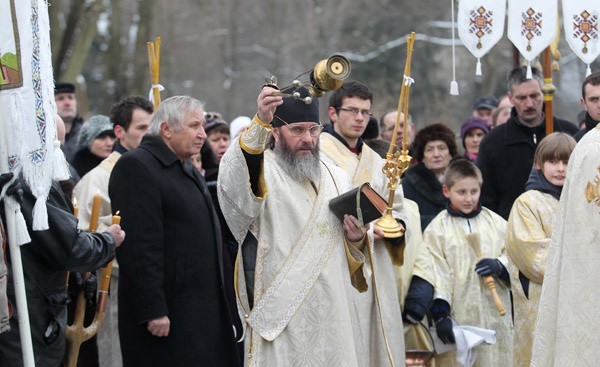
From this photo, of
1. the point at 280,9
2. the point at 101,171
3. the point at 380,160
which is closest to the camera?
the point at 380,160

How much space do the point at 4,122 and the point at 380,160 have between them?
287 cm

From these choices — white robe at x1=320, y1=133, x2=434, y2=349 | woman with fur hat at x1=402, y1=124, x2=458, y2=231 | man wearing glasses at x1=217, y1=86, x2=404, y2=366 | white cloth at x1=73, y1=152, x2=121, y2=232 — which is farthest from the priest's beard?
woman with fur hat at x1=402, y1=124, x2=458, y2=231

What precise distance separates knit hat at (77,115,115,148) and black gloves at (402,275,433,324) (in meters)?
2.93

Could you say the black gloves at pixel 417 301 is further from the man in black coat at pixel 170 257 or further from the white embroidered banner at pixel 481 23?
the white embroidered banner at pixel 481 23

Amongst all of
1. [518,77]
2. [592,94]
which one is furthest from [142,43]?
[592,94]

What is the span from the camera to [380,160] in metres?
7.81

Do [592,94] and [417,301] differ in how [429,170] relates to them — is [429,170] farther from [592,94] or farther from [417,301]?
[592,94]

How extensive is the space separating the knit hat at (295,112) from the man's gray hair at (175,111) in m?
0.66

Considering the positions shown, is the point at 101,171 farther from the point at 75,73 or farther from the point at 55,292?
the point at 75,73

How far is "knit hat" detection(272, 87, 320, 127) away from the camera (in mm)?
6562

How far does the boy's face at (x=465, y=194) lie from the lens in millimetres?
8109

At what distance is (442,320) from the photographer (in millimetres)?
7922

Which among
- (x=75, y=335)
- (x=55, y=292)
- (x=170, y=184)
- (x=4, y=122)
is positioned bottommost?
(x=75, y=335)

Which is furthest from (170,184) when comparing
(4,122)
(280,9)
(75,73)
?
(280,9)
